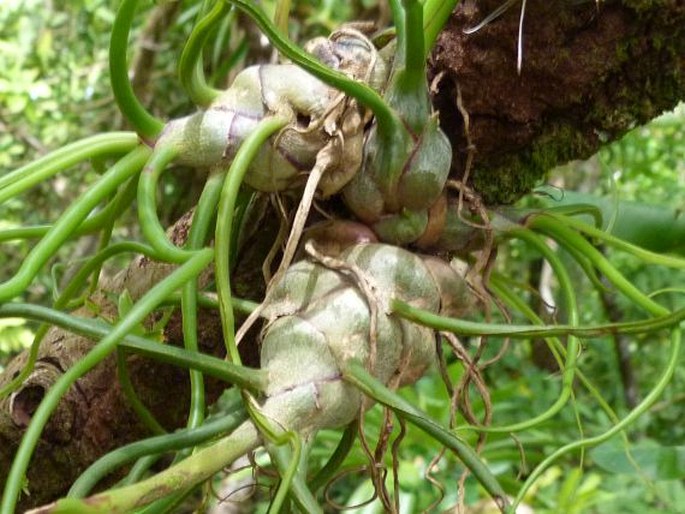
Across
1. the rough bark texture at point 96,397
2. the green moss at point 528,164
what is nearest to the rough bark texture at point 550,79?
the green moss at point 528,164

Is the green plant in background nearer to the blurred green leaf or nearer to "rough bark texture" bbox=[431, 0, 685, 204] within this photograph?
"rough bark texture" bbox=[431, 0, 685, 204]

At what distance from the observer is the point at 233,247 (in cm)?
54

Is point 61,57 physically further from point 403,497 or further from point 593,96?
point 593,96

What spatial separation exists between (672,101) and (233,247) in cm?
29

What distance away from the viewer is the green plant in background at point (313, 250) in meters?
0.39

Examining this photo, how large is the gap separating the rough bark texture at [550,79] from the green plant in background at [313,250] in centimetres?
4

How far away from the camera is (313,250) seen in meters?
0.47

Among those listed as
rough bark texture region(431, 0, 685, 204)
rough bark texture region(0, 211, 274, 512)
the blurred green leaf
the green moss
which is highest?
rough bark texture region(431, 0, 685, 204)

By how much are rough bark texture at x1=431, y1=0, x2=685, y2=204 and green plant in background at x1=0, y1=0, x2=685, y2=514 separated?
4cm

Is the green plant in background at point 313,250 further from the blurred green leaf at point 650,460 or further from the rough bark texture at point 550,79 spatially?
the blurred green leaf at point 650,460

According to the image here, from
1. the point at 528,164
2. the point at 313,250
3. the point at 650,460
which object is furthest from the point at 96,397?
the point at 650,460

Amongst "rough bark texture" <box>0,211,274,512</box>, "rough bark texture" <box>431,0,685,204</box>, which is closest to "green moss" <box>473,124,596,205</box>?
"rough bark texture" <box>431,0,685,204</box>

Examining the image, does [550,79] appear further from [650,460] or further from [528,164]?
[650,460]

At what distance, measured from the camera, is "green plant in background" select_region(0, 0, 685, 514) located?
0.39m
